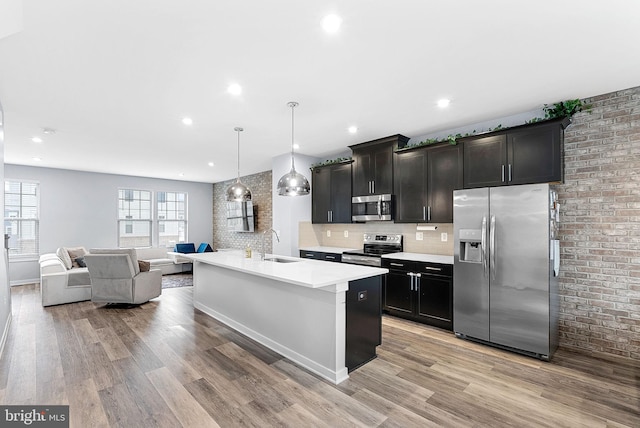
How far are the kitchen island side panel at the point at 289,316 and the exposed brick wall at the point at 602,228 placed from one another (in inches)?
105

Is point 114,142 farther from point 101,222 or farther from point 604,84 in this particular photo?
point 604,84

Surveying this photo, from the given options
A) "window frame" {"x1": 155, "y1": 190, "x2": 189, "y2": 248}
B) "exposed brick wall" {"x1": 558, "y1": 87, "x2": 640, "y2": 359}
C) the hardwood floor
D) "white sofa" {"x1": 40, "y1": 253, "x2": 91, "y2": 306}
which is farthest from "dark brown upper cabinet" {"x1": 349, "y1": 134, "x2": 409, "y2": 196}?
"window frame" {"x1": 155, "y1": 190, "x2": 189, "y2": 248}

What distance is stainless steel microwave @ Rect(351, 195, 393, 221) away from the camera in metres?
4.75

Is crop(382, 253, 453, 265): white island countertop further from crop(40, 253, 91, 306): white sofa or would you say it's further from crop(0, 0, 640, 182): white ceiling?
crop(40, 253, 91, 306): white sofa

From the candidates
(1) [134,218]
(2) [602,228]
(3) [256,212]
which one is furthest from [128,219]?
(2) [602,228]

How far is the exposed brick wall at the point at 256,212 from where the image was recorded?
25.7 feet

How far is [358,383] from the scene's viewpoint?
2635mm

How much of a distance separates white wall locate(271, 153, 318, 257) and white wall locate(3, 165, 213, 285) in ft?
15.9

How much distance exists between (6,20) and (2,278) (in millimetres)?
3121

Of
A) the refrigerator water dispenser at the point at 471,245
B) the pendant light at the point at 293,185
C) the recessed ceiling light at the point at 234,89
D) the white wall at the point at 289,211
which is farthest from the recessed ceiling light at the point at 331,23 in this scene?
the white wall at the point at 289,211

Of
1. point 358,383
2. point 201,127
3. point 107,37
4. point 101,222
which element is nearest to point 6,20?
point 107,37

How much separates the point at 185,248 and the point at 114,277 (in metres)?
3.66

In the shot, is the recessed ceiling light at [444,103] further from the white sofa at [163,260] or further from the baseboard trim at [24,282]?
the baseboard trim at [24,282]

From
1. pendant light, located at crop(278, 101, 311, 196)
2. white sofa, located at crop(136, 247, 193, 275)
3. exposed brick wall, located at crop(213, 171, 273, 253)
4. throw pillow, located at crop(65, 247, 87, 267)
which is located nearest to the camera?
pendant light, located at crop(278, 101, 311, 196)
